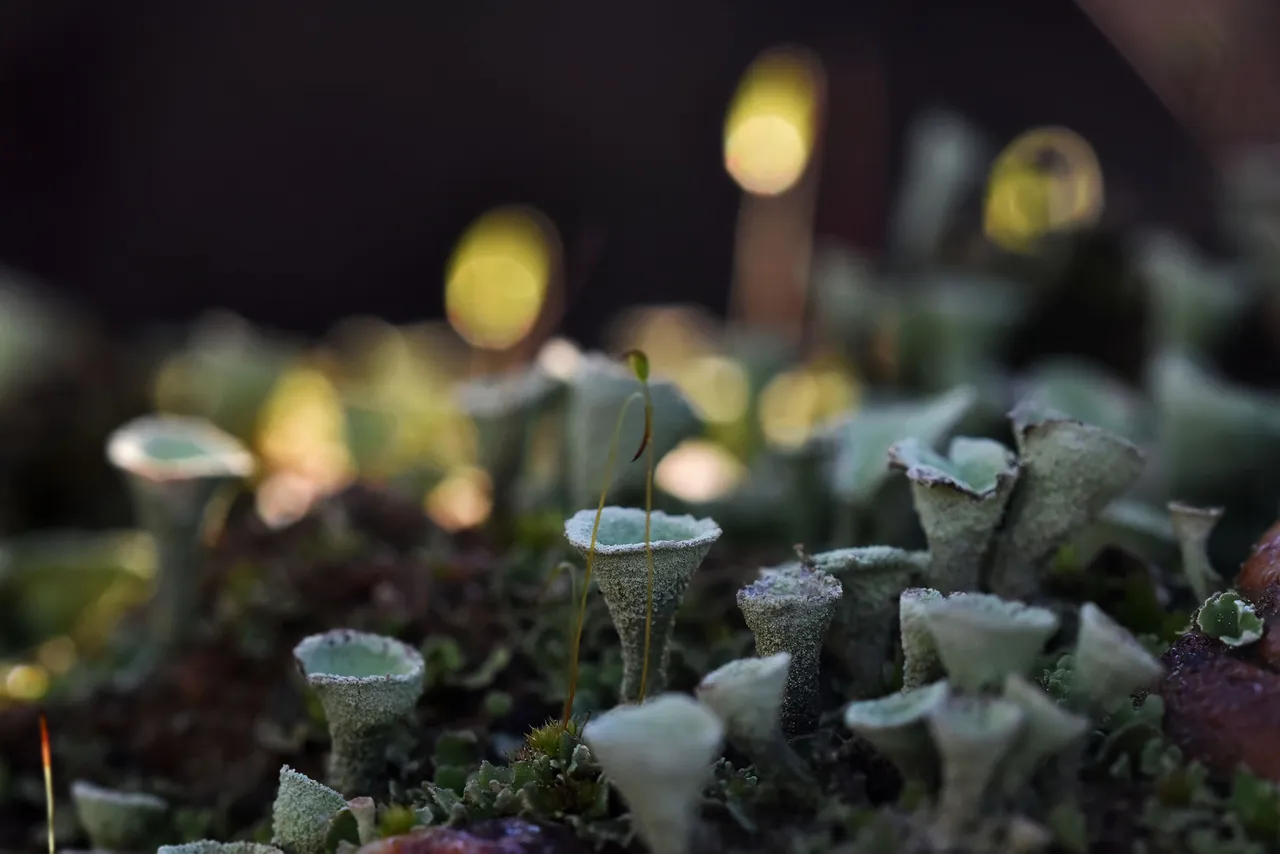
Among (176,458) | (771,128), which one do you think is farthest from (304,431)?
Result: (771,128)

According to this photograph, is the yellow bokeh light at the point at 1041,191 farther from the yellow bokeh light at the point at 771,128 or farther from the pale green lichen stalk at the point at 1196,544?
the pale green lichen stalk at the point at 1196,544

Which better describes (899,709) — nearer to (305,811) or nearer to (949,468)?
(949,468)

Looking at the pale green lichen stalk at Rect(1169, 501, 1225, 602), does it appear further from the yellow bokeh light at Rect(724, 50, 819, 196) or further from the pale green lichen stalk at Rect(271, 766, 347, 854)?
the yellow bokeh light at Rect(724, 50, 819, 196)

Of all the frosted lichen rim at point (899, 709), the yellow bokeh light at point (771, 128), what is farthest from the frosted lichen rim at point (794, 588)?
the yellow bokeh light at point (771, 128)

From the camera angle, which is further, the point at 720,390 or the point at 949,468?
the point at 720,390

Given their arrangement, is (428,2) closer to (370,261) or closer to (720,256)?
(370,261)

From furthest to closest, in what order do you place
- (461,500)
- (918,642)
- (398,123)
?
1. (398,123)
2. (461,500)
3. (918,642)

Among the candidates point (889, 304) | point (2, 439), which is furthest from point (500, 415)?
point (2, 439)
